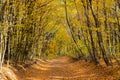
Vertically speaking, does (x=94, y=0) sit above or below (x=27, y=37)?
above

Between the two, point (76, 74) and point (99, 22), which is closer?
point (76, 74)

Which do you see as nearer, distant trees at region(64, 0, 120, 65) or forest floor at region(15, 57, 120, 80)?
forest floor at region(15, 57, 120, 80)

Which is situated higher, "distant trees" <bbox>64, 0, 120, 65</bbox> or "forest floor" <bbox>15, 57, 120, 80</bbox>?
"distant trees" <bbox>64, 0, 120, 65</bbox>

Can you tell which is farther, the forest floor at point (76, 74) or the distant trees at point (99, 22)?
the distant trees at point (99, 22)

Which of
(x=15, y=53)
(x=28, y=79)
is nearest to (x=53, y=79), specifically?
(x=28, y=79)

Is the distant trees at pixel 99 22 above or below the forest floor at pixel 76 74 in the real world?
above

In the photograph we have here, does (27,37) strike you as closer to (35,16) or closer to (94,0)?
(35,16)

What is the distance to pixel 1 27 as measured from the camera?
13.6 metres

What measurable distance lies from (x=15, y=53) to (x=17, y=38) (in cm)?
130

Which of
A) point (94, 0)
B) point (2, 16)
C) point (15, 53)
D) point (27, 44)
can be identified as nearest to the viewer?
point (2, 16)

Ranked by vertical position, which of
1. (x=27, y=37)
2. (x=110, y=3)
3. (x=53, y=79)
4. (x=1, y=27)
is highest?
(x=110, y=3)

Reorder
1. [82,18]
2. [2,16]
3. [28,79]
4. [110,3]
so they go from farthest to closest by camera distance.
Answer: [82,18] → [110,3] → [28,79] → [2,16]

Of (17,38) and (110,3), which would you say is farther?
(17,38)

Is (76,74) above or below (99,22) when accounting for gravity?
below
